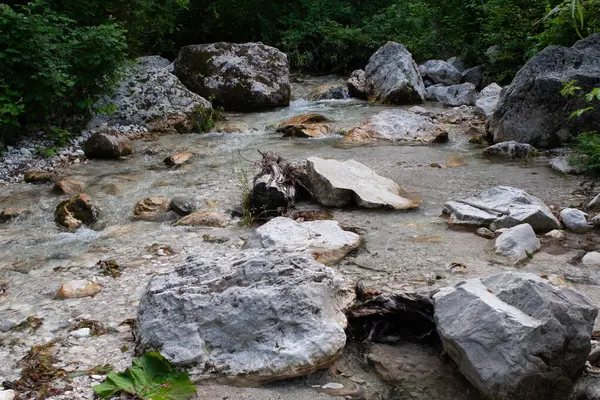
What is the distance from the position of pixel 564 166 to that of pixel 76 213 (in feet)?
17.4

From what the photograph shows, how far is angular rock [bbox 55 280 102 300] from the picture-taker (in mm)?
3558

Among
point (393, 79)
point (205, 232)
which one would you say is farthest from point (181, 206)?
point (393, 79)

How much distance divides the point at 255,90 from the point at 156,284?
8508 millimetres

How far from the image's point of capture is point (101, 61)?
8.02m

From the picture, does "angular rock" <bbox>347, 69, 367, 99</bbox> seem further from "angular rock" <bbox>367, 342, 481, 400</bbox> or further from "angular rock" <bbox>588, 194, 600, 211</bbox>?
"angular rock" <bbox>367, 342, 481, 400</bbox>

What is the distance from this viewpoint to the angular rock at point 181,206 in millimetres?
5340

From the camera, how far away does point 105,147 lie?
7551mm

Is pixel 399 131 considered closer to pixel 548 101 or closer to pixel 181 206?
pixel 548 101

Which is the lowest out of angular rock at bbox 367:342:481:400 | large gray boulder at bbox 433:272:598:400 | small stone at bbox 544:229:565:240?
angular rock at bbox 367:342:481:400

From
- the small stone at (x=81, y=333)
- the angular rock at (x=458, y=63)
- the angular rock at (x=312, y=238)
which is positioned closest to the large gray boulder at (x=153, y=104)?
the angular rock at (x=312, y=238)

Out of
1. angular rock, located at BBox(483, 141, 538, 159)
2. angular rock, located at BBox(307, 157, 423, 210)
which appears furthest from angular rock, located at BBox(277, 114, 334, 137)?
angular rock, located at BBox(307, 157, 423, 210)

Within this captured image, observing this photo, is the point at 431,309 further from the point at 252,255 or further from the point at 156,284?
the point at 156,284

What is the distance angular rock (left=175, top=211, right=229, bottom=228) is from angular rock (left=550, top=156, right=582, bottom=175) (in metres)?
3.84

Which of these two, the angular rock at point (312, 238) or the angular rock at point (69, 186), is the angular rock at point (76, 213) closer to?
the angular rock at point (69, 186)
